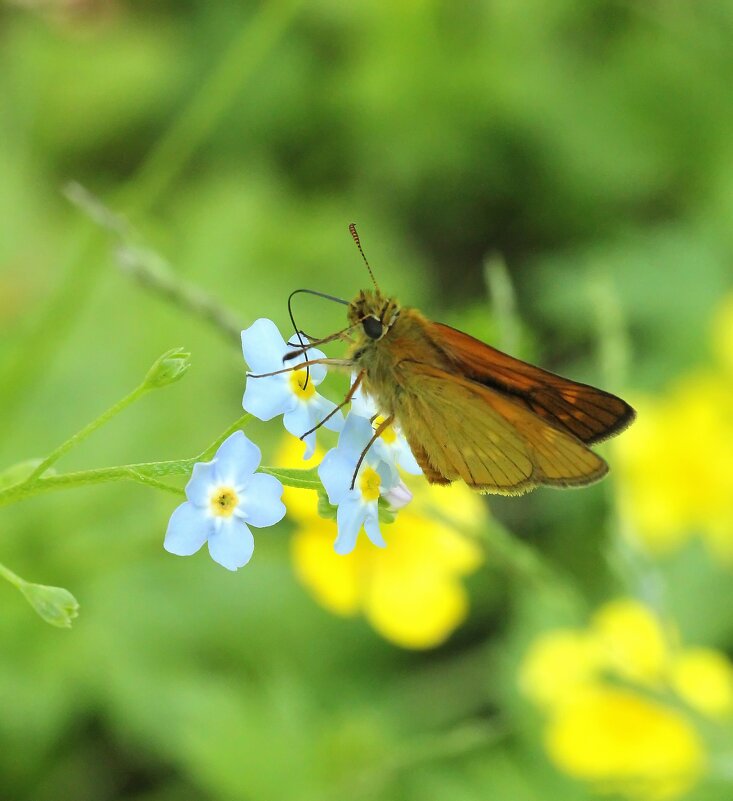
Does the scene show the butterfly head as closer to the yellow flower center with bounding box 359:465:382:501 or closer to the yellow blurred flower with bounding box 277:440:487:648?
the yellow flower center with bounding box 359:465:382:501

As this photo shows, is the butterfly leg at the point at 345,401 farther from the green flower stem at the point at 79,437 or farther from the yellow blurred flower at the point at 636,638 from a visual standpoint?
the yellow blurred flower at the point at 636,638

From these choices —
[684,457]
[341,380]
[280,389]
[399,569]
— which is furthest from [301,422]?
[684,457]

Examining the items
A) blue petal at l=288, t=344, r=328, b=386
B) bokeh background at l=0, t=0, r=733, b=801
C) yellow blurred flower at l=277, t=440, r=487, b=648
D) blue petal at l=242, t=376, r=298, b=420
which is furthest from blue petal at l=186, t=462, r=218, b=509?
yellow blurred flower at l=277, t=440, r=487, b=648

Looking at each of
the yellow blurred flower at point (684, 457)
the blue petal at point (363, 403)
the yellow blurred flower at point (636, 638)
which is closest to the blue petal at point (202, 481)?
the blue petal at point (363, 403)

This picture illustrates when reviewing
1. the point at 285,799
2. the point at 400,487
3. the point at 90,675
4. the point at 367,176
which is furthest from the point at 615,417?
the point at 367,176

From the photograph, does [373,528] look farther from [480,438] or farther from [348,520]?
[480,438]

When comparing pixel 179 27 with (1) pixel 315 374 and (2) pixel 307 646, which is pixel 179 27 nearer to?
(2) pixel 307 646
